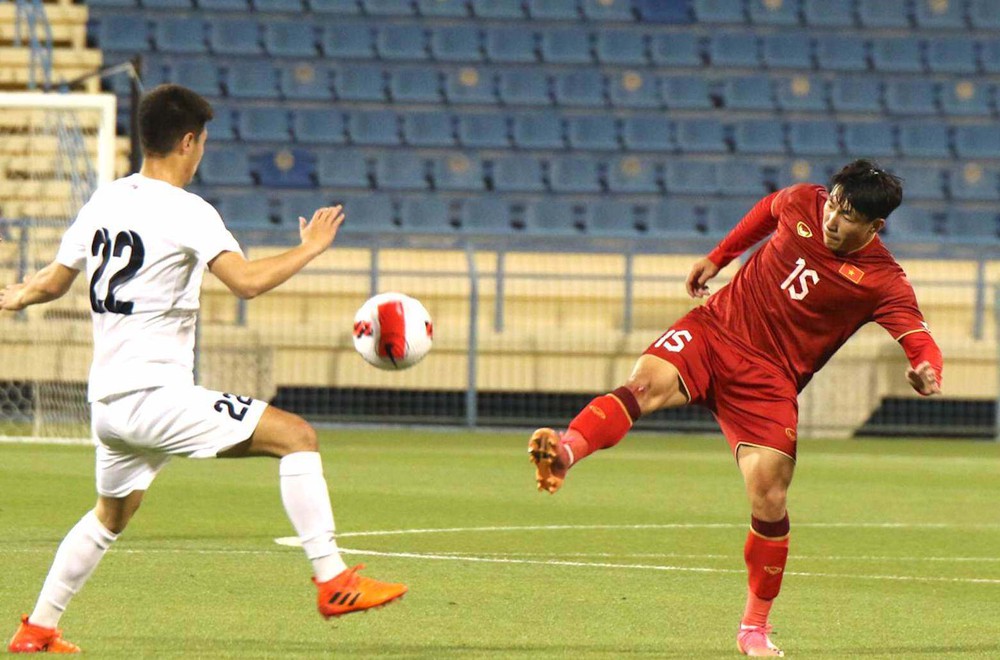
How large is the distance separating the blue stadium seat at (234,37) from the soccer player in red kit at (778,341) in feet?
55.8

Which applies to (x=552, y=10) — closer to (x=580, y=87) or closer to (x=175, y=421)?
(x=580, y=87)

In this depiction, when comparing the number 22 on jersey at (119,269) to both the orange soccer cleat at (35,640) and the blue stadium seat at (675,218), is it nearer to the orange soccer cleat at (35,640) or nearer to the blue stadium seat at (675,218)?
the orange soccer cleat at (35,640)

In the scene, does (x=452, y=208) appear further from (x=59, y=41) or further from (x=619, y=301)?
(x=59, y=41)

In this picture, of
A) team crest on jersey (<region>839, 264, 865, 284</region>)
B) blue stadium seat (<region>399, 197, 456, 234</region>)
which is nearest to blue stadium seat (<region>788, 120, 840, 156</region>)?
blue stadium seat (<region>399, 197, 456, 234</region>)

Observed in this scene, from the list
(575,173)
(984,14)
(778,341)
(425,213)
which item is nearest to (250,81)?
(425,213)

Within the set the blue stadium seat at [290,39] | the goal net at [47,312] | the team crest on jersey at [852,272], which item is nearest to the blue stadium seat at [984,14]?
the blue stadium seat at [290,39]

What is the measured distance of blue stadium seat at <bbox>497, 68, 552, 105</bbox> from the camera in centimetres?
2269

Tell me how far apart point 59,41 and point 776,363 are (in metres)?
17.8

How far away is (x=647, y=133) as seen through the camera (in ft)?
74.3

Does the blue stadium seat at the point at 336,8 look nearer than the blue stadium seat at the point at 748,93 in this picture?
Yes

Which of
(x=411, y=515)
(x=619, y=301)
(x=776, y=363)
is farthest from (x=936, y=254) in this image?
(x=776, y=363)

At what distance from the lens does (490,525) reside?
1004cm

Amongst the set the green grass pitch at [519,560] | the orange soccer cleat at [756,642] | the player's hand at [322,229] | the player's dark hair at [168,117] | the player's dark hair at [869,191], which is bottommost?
the green grass pitch at [519,560]

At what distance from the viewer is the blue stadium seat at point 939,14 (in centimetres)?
2427
